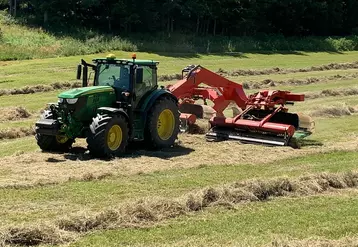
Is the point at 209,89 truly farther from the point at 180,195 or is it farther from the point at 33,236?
the point at 33,236

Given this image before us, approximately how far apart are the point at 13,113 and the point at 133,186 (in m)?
10.1

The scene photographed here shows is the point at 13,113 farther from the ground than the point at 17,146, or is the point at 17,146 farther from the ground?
the point at 13,113

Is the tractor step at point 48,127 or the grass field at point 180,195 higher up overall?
the tractor step at point 48,127

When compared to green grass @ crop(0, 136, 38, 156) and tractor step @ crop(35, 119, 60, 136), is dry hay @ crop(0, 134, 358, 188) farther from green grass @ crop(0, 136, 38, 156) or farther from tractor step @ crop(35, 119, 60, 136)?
green grass @ crop(0, 136, 38, 156)

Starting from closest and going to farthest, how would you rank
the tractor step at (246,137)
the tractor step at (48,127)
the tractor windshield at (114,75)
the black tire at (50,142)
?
1. the tractor step at (48,127)
2. the black tire at (50,142)
3. the tractor windshield at (114,75)
4. the tractor step at (246,137)

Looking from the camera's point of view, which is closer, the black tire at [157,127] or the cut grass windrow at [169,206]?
the cut grass windrow at [169,206]

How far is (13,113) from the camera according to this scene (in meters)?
19.5

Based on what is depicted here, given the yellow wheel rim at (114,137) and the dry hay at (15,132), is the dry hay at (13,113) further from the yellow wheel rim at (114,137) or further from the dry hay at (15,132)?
the yellow wheel rim at (114,137)

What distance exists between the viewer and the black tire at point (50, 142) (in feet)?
44.1

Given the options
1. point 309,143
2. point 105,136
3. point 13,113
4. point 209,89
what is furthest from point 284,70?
point 105,136

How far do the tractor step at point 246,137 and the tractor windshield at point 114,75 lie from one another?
131 inches

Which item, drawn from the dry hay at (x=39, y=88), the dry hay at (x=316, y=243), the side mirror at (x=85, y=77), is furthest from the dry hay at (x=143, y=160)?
the dry hay at (x=39, y=88)

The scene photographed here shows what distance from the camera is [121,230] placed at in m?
8.09

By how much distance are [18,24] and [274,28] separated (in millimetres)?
26816
